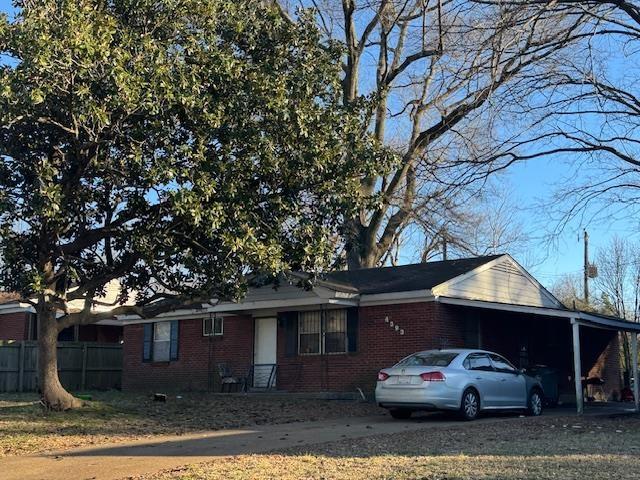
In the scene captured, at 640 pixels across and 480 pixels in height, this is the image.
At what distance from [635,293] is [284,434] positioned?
29.1 metres

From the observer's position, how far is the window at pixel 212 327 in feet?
78.4

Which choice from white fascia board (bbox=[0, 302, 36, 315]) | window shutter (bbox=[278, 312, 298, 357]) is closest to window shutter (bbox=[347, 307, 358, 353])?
window shutter (bbox=[278, 312, 298, 357])

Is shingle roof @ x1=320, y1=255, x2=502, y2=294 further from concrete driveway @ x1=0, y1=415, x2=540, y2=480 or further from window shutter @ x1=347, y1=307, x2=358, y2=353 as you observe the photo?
concrete driveway @ x1=0, y1=415, x2=540, y2=480

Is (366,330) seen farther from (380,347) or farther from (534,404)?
(534,404)

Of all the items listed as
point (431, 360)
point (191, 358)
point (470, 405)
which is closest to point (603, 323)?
point (470, 405)

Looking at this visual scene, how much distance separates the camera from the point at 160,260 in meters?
14.0

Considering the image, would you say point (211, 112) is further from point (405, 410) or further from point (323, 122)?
point (405, 410)

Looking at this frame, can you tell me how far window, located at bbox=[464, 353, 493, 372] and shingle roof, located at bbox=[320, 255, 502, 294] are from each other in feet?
10.9

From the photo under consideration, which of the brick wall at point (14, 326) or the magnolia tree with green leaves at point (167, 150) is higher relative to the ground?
the magnolia tree with green leaves at point (167, 150)

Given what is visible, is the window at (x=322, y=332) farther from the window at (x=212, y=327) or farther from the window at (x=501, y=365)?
the window at (x=501, y=365)

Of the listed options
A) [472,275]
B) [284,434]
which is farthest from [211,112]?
[472,275]

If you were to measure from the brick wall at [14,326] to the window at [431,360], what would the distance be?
22.2 m

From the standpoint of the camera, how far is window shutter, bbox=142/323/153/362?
85.5 feet

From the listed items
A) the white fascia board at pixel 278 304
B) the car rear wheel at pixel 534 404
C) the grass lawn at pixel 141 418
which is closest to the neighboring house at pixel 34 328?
the white fascia board at pixel 278 304
